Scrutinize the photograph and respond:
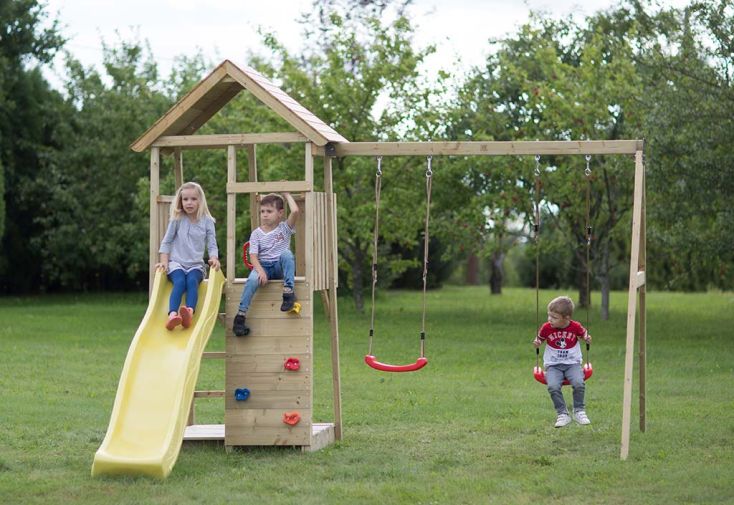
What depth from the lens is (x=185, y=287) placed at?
32.7ft

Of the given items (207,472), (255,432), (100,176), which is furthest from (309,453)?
(100,176)

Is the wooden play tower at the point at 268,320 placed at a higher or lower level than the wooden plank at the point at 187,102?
lower

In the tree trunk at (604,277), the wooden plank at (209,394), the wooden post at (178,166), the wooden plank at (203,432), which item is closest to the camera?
the wooden plank at (203,432)

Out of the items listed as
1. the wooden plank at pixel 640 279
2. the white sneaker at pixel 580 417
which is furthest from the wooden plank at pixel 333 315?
the wooden plank at pixel 640 279

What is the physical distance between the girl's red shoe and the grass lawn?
3.71 ft

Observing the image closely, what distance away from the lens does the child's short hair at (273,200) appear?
9.86m

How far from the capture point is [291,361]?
9.70 metres

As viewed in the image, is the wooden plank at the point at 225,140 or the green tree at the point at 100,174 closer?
the wooden plank at the point at 225,140

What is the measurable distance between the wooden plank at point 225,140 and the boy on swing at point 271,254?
Answer: 500 millimetres

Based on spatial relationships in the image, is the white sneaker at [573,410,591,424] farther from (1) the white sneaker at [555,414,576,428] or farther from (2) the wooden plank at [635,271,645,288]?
(2) the wooden plank at [635,271,645,288]

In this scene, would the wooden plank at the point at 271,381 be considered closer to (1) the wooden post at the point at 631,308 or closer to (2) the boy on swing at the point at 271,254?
(2) the boy on swing at the point at 271,254

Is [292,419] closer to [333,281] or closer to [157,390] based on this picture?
[157,390]

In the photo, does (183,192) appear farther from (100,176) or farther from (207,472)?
(100,176)

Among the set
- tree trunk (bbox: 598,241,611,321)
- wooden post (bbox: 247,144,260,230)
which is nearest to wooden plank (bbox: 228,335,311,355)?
wooden post (bbox: 247,144,260,230)
